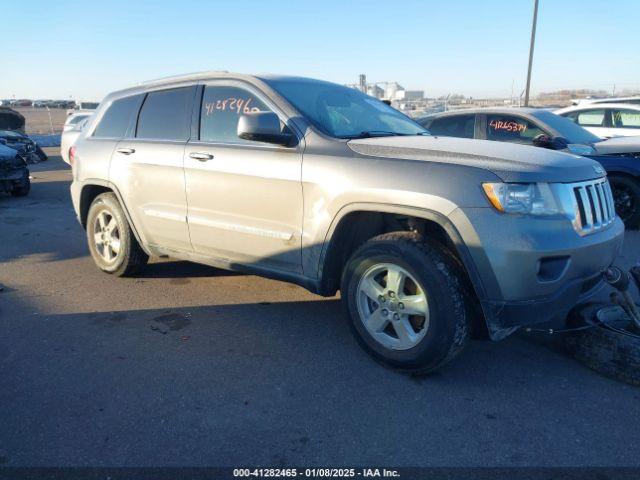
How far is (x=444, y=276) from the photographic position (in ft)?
9.50

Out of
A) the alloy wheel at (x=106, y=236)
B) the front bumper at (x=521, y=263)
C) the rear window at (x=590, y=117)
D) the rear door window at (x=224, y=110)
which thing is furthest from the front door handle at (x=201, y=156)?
the rear window at (x=590, y=117)

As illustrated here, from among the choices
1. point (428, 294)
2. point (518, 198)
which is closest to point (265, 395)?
point (428, 294)

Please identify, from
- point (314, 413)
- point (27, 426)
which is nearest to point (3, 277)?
point (27, 426)

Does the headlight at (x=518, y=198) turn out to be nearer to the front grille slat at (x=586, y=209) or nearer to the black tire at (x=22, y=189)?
the front grille slat at (x=586, y=209)

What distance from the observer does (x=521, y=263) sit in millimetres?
2658

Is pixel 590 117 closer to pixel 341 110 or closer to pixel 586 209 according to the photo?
pixel 341 110

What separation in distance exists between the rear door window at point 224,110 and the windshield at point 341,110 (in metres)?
0.22

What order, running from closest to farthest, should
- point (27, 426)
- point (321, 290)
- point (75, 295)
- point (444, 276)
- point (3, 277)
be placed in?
1. point (27, 426)
2. point (444, 276)
3. point (321, 290)
4. point (75, 295)
5. point (3, 277)

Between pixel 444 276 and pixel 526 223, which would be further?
pixel 444 276

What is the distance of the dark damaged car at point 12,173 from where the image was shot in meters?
9.98

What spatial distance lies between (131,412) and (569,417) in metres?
2.38

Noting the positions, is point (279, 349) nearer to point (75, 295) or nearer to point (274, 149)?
point (274, 149)

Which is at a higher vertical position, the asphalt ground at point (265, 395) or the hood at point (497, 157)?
the hood at point (497, 157)

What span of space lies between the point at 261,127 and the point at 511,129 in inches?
199
